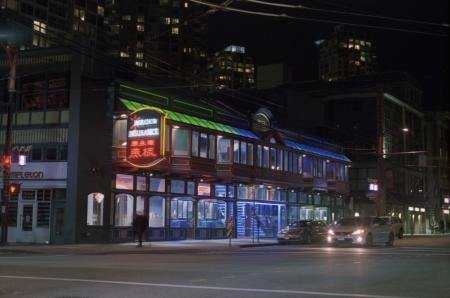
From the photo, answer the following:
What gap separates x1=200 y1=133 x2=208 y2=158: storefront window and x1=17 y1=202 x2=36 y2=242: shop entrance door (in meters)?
10.6

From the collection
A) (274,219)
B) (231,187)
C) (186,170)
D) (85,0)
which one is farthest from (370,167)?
(85,0)

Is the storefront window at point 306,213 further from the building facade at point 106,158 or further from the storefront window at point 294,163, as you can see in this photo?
the building facade at point 106,158

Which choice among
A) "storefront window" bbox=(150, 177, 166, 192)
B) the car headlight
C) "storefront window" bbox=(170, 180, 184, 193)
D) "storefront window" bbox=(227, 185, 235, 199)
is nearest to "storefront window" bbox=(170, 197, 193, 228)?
"storefront window" bbox=(170, 180, 184, 193)

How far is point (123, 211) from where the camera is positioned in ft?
118

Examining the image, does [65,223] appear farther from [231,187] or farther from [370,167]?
[370,167]

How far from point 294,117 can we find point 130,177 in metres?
27.7

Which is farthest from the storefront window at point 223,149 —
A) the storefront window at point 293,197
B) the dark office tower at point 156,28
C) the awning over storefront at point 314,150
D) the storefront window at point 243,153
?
the dark office tower at point 156,28

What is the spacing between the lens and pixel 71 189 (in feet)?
111

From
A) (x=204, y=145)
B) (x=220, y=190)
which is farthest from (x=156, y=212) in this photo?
(x=220, y=190)

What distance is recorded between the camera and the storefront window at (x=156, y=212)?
37528 mm

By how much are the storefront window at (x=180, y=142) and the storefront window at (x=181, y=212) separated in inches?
131

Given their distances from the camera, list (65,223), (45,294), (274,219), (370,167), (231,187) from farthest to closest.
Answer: (370,167)
(274,219)
(231,187)
(65,223)
(45,294)

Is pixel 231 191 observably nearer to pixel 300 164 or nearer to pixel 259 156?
pixel 259 156

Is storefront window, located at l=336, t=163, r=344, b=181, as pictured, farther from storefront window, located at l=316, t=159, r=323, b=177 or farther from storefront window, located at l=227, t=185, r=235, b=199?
storefront window, located at l=227, t=185, r=235, b=199
